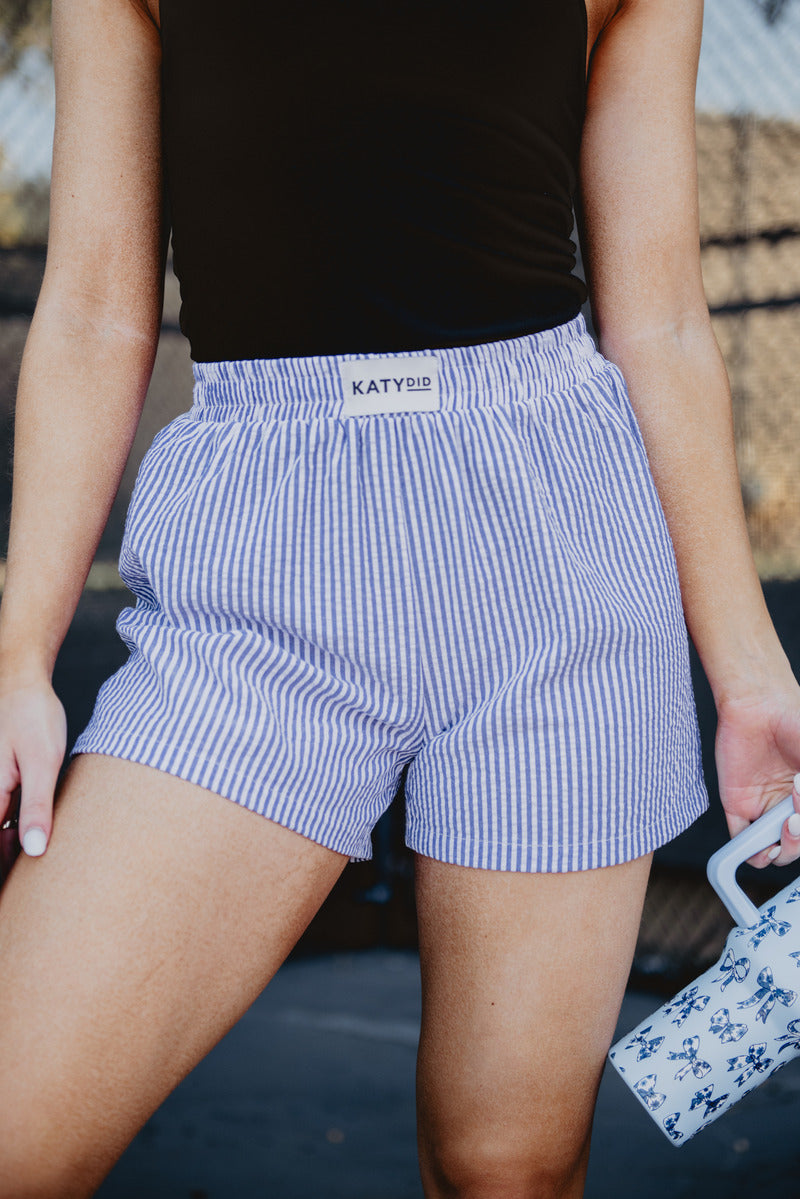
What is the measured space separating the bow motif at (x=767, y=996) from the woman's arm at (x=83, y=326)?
59cm

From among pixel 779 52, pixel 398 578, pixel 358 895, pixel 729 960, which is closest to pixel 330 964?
pixel 358 895

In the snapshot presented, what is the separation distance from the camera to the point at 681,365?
0.92 metres

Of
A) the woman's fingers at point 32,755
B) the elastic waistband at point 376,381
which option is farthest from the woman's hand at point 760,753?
the woman's fingers at point 32,755

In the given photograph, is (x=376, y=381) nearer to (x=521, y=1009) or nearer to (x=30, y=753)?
(x=30, y=753)

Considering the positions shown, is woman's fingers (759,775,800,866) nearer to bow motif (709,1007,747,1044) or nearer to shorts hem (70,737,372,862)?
bow motif (709,1007,747,1044)

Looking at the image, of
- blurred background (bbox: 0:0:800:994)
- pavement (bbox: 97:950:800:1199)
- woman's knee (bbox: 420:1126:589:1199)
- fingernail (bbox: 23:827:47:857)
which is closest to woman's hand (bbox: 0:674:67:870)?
fingernail (bbox: 23:827:47:857)

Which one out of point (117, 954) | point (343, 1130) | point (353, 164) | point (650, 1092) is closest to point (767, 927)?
point (650, 1092)

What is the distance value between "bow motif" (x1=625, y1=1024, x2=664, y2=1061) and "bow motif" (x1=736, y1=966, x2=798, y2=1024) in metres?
0.07

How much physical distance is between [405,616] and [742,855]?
0.37 m

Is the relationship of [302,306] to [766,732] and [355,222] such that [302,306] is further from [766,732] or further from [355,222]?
[766,732]

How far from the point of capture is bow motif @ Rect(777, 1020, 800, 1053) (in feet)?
2.71

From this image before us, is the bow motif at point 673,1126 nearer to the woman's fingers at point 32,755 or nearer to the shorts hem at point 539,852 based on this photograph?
the shorts hem at point 539,852

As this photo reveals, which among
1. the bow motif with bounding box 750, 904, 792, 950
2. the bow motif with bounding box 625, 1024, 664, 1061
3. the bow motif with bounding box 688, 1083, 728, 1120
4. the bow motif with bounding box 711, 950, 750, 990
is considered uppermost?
the bow motif with bounding box 750, 904, 792, 950

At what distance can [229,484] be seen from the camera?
30.0 inches
